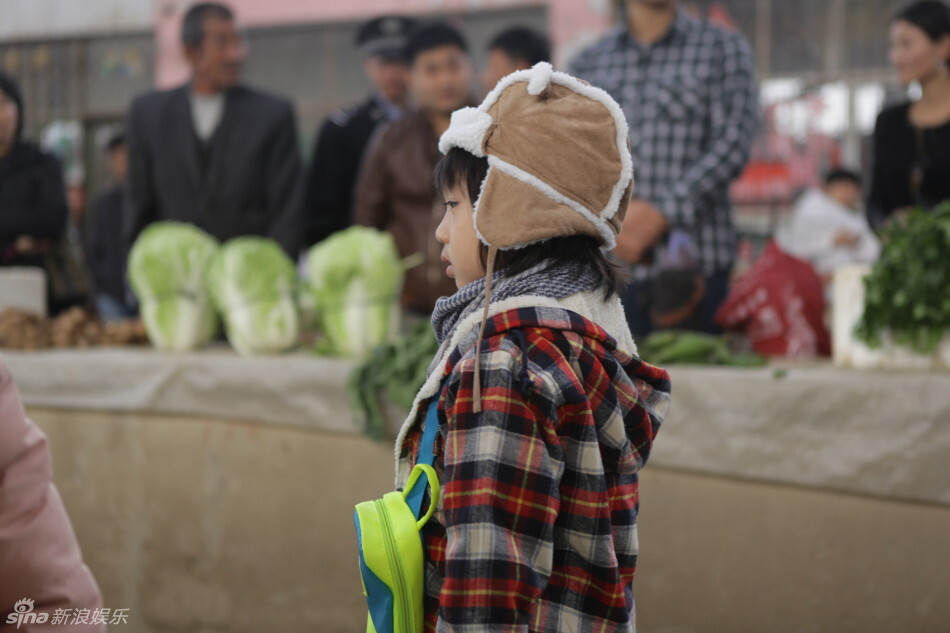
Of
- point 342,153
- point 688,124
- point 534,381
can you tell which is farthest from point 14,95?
point 534,381

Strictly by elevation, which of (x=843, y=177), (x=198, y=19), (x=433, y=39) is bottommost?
(x=843, y=177)

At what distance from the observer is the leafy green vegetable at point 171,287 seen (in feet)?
12.6

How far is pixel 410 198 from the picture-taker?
13.7 feet

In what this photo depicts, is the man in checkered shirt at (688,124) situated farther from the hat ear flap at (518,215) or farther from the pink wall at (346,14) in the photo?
the pink wall at (346,14)

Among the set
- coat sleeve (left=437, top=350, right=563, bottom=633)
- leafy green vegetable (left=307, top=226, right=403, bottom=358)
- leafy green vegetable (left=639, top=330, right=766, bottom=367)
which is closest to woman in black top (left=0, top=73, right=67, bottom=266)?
leafy green vegetable (left=307, top=226, right=403, bottom=358)

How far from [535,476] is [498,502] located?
61 mm

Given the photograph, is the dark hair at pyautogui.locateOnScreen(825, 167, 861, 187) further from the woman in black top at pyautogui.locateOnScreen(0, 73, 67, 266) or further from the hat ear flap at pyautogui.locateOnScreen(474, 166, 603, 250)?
the hat ear flap at pyautogui.locateOnScreen(474, 166, 603, 250)

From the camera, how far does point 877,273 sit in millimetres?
3109

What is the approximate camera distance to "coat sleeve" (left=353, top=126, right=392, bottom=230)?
13.9 ft

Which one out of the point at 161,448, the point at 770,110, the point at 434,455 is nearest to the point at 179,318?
the point at 161,448

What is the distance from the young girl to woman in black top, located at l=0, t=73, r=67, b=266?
148 inches

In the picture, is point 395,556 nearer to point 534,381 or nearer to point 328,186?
point 534,381

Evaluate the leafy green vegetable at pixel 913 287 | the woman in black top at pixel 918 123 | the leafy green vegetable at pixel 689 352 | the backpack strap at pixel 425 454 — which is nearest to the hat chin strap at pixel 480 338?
the backpack strap at pixel 425 454

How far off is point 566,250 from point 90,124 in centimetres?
1007
